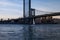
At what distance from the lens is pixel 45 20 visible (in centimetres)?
1806

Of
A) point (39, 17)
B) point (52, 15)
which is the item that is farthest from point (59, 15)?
point (39, 17)

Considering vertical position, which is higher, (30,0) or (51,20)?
(30,0)

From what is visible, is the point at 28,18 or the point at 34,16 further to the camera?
the point at 34,16

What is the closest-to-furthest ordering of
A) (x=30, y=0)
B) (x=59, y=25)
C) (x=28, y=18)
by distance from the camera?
(x=28, y=18)
(x=30, y=0)
(x=59, y=25)

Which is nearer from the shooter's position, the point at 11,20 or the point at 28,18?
the point at 28,18

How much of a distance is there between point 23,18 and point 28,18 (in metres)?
1.12

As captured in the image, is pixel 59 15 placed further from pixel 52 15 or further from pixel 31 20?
pixel 31 20

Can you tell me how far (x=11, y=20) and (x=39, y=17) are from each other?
2.47m

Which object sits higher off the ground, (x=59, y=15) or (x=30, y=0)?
(x=30, y=0)

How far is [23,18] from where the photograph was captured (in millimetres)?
17719

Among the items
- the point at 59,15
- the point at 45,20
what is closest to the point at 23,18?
the point at 45,20

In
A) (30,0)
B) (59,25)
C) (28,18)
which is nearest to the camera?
(28,18)

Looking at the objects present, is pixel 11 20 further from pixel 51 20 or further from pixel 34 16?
pixel 51 20

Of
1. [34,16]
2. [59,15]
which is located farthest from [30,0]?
[59,15]
